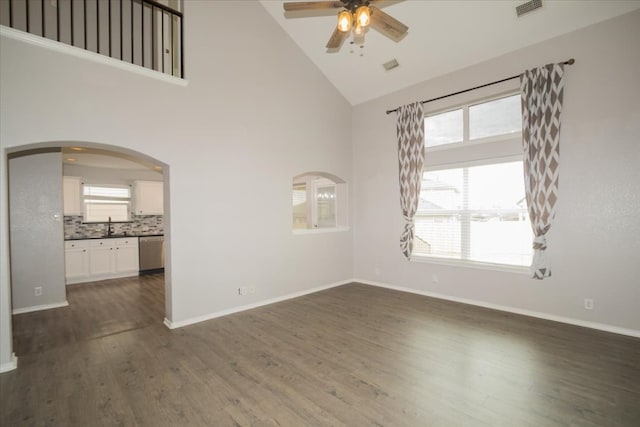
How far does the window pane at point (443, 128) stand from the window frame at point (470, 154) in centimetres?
6

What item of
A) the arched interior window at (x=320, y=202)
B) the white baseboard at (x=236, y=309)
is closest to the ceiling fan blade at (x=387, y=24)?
the arched interior window at (x=320, y=202)


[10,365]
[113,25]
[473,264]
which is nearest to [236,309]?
[10,365]

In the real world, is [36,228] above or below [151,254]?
above

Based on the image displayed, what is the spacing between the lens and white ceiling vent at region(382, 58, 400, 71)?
16.0 feet

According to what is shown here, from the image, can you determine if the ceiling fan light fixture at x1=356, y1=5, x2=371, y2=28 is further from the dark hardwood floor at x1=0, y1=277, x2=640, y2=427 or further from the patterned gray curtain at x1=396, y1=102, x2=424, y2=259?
the dark hardwood floor at x1=0, y1=277, x2=640, y2=427

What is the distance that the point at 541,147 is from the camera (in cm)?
382

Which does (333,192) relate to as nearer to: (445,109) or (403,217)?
(403,217)

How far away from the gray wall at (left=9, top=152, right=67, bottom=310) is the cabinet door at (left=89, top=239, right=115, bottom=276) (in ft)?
5.88

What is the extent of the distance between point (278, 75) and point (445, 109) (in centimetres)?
288

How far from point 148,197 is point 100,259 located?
190cm

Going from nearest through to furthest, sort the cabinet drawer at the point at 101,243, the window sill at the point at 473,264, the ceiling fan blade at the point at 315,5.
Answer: the ceiling fan blade at the point at 315,5
the window sill at the point at 473,264
the cabinet drawer at the point at 101,243

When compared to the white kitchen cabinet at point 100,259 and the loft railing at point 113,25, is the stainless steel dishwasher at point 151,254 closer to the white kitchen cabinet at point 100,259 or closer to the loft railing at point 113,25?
→ the white kitchen cabinet at point 100,259

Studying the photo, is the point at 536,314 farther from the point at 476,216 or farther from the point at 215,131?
the point at 215,131

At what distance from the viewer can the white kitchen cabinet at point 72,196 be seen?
6.32m
